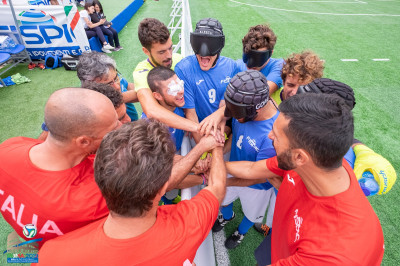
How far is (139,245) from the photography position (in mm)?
1188

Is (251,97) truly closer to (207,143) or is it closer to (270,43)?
(207,143)

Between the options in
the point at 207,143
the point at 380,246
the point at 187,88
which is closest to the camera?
the point at 380,246

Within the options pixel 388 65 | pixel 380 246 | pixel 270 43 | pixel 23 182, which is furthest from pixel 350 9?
pixel 23 182

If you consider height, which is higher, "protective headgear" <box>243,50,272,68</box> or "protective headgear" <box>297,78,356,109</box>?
"protective headgear" <box>297,78,356,109</box>

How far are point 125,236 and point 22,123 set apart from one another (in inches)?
229

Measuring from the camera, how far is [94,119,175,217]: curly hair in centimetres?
115

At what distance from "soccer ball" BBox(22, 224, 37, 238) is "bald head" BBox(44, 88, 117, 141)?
2.04 feet

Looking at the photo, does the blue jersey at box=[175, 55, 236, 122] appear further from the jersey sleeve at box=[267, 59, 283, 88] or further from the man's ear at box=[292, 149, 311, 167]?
the man's ear at box=[292, 149, 311, 167]

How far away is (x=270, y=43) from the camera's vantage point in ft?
10.9

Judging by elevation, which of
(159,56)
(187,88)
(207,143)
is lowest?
(207,143)

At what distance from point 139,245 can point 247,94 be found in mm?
1438

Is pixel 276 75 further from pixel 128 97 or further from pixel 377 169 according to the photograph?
pixel 128 97

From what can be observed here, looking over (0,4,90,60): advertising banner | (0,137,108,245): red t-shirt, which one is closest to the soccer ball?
(0,137,108,245): red t-shirt

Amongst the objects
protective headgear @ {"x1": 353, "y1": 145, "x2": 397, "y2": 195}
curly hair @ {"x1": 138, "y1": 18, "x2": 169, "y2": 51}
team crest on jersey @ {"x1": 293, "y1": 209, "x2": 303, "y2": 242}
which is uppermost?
curly hair @ {"x1": 138, "y1": 18, "x2": 169, "y2": 51}
